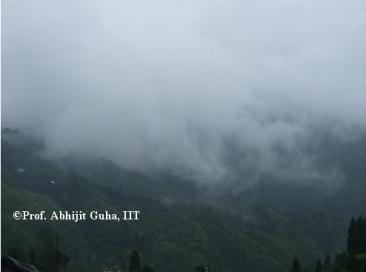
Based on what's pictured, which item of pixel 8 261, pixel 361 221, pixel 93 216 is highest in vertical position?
pixel 361 221

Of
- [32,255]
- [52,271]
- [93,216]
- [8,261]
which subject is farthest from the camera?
[32,255]

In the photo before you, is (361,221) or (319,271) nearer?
(361,221)

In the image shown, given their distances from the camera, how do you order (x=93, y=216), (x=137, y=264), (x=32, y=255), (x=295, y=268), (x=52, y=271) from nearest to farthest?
(x=93, y=216), (x=52, y=271), (x=32, y=255), (x=295, y=268), (x=137, y=264)

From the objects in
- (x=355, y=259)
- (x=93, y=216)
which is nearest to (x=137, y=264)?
(x=355, y=259)

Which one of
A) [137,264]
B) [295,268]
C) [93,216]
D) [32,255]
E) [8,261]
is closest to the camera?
[8,261]

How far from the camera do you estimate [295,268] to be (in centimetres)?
17575

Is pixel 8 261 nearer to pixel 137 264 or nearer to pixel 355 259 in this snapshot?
pixel 355 259

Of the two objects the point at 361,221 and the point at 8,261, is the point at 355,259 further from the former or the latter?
the point at 8,261

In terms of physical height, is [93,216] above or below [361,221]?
below

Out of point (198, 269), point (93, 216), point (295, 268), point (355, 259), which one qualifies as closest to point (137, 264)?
point (198, 269)

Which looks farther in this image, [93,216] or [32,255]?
[32,255]

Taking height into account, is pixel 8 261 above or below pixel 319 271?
below

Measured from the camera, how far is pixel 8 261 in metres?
92.1

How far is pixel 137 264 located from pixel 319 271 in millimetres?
53189
